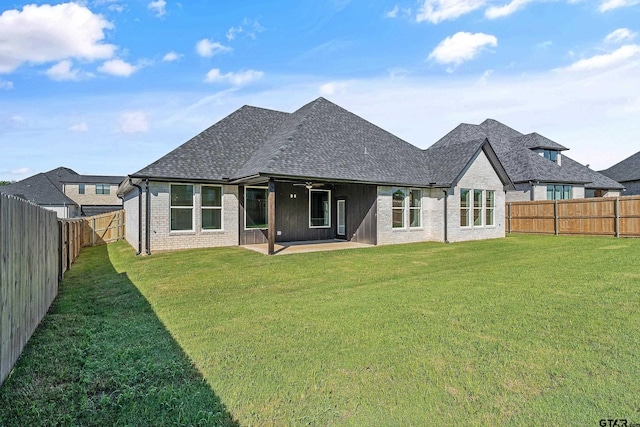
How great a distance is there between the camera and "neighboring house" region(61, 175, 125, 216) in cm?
4266

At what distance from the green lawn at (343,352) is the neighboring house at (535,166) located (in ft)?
59.5

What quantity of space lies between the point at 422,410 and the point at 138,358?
10.3 ft

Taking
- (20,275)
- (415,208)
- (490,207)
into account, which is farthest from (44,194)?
(490,207)

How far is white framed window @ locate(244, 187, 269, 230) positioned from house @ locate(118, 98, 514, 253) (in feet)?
0.15

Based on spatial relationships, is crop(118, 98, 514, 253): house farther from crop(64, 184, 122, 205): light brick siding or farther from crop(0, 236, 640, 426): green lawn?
crop(64, 184, 122, 205): light brick siding

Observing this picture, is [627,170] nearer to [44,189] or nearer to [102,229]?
[102,229]

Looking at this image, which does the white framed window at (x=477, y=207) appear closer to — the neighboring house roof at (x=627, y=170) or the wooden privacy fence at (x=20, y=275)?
the wooden privacy fence at (x=20, y=275)

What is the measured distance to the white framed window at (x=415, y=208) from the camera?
16609mm

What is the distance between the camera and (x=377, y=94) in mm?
16828

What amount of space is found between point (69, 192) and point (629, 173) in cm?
6490

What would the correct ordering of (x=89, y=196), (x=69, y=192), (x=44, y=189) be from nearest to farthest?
(x=44, y=189)
(x=69, y=192)
(x=89, y=196)

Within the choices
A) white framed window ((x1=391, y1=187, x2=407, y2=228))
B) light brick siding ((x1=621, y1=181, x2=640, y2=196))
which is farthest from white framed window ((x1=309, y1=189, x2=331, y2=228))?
light brick siding ((x1=621, y1=181, x2=640, y2=196))

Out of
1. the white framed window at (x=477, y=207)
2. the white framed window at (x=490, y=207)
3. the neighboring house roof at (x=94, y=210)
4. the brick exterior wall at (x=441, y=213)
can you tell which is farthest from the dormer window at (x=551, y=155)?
the neighboring house roof at (x=94, y=210)

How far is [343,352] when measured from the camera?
3875 mm
